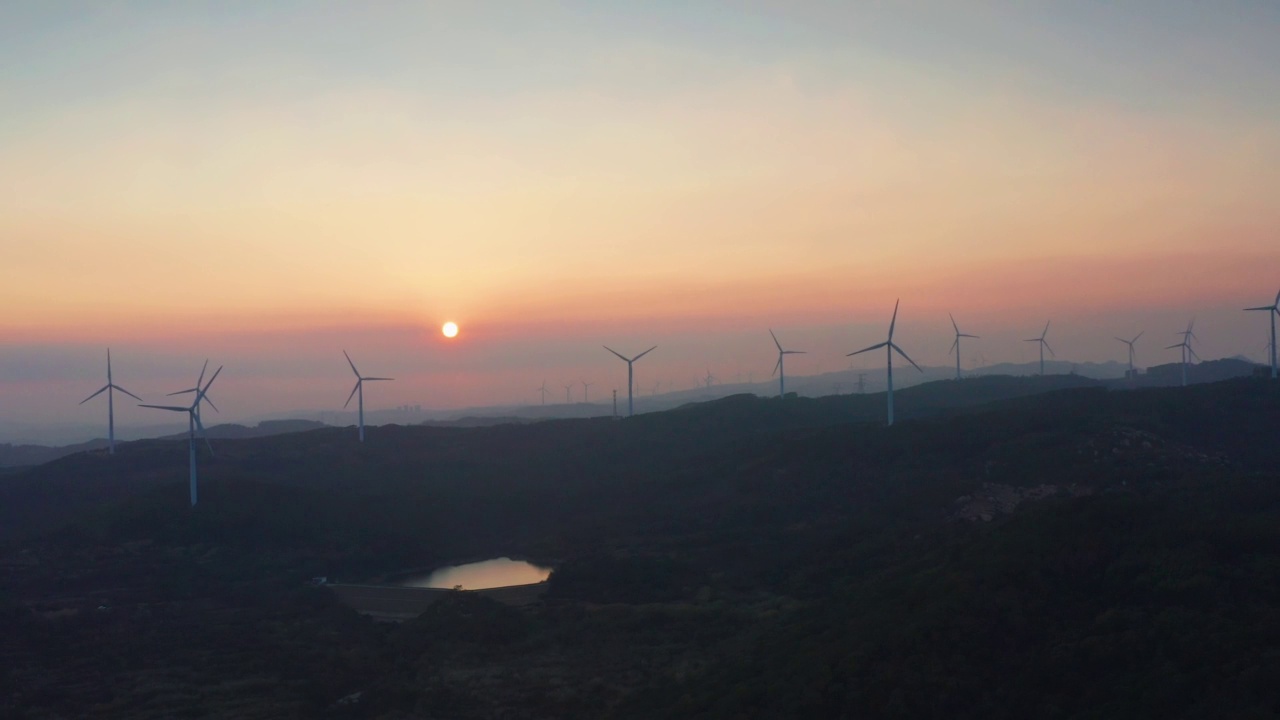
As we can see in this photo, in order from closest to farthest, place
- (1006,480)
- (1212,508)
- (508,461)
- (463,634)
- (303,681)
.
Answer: (303,681), (1212,508), (463,634), (1006,480), (508,461)

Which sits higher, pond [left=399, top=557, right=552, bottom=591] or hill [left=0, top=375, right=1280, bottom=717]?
hill [left=0, top=375, right=1280, bottom=717]

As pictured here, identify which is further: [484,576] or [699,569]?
[484,576]

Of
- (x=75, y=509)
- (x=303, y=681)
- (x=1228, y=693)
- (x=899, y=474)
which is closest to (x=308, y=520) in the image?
(x=75, y=509)

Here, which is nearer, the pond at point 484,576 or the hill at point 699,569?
the hill at point 699,569

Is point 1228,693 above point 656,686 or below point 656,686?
above

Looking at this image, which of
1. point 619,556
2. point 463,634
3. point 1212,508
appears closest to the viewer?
point 1212,508

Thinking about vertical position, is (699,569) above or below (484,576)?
above

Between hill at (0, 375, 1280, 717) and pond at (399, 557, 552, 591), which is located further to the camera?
pond at (399, 557, 552, 591)

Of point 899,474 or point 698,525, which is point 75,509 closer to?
point 698,525
